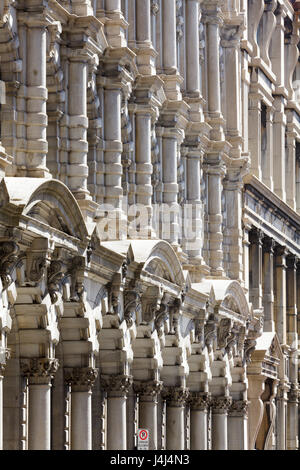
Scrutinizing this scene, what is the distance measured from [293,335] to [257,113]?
10205mm

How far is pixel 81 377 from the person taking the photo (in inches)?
1566

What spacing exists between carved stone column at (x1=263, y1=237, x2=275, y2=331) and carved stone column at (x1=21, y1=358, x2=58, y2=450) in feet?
102

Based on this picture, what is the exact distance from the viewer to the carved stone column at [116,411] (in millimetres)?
42594

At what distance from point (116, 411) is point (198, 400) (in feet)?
33.1

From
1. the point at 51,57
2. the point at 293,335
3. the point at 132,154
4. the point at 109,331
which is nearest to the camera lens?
the point at 51,57

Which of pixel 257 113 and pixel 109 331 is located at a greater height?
pixel 257 113

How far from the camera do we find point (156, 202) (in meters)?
49.0

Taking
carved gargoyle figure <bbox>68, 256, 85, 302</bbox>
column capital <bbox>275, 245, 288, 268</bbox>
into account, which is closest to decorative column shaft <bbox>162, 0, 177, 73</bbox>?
carved gargoyle figure <bbox>68, 256, 85, 302</bbox>

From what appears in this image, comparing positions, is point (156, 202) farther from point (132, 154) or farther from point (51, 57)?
point (51, 57)

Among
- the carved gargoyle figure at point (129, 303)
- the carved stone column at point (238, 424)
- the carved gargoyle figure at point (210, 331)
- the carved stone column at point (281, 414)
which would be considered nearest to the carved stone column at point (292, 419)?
the carved stone column at point (281, 414)

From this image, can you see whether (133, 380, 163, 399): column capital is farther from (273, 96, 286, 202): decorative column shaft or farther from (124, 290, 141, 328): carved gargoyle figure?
(273, 96, 286, 202): decorative column shaft

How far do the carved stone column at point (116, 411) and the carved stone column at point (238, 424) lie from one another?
52.2ft

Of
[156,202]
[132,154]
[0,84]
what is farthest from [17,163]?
[156,202]

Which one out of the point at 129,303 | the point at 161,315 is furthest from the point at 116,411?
the point at 161,315
